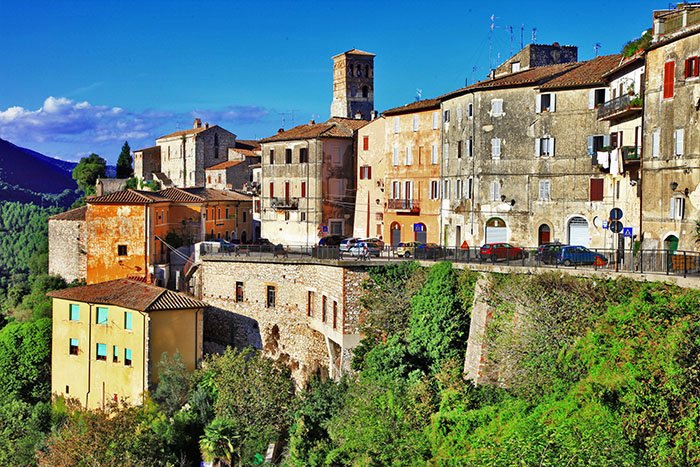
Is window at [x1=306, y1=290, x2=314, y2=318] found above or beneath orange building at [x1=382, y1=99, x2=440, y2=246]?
beneath

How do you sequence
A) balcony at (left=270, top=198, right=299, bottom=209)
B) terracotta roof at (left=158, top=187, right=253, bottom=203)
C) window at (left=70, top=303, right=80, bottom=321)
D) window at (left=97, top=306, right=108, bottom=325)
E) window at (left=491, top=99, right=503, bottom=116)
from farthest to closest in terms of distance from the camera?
1. balcony at (left=270, top=198, right=299, bottom=209)
2. terracotta roof at (left=158, top=187, right=253, bottom=203)
3. window at (left=70, top=303, right=80, bottom=321)
4. window at (left=97, top=306, right=108, bottom=325)
5. window at (left=491, top=99, right=503, bottom=116)

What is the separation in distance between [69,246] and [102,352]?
19694mm

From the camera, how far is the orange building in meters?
43.6

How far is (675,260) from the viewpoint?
22.3 metres

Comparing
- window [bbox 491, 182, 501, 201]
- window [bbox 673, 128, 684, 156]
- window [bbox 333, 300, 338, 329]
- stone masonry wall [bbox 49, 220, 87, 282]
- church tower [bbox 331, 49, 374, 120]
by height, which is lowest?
window [bbox 333, 300, 338, 329]

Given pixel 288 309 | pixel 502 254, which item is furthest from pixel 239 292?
pixel 502 254

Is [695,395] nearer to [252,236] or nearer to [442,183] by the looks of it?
[442,183]

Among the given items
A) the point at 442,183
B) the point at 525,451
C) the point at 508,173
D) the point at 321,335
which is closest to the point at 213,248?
the point at 321,335

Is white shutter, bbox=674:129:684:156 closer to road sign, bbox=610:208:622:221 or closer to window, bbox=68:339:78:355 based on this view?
road sign, bbox=610:208:622:221

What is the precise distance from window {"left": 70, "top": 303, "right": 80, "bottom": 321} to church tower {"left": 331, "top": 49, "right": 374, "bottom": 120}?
40.0 metres

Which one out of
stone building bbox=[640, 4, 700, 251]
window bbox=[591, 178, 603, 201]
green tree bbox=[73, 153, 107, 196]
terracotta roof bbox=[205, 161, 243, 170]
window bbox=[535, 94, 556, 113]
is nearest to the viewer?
stone building bbox=[640, 4, 700, 251]

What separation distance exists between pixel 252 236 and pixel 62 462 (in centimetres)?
3396

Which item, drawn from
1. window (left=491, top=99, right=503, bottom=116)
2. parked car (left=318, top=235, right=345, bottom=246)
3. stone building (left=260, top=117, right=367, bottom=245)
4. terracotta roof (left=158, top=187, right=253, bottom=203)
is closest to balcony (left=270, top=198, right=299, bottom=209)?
stone building (left=260, top=117, right=367, bottom=245)

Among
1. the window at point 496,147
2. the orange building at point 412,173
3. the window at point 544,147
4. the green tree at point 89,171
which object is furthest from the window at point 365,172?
the green tree at point 89,171
